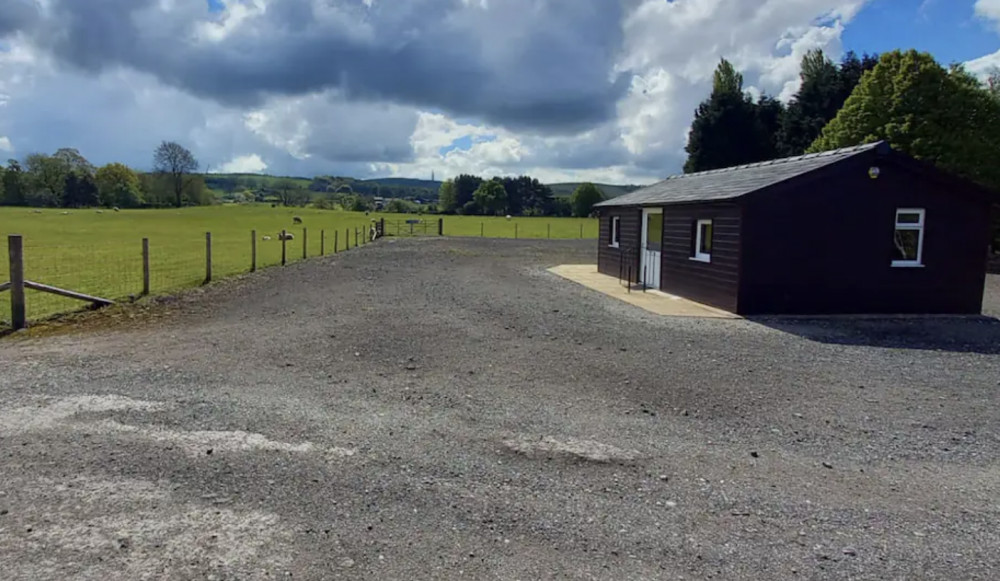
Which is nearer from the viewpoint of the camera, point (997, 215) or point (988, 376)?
point (988, 376)

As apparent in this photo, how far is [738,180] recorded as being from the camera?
47.0 feet

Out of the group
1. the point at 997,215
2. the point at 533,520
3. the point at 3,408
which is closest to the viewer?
the point at 533,520

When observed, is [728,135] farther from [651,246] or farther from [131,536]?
[131,536]

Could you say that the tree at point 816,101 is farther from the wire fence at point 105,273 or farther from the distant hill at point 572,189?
the distant hill at point 572,189

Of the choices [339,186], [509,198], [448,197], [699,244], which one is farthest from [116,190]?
[699,244]

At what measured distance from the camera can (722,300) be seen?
498 inches

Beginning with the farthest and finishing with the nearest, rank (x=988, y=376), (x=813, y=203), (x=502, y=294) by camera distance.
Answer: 1. (x=502, y=294)
2. (x=813, y=203)
3. (x=988, y=376)

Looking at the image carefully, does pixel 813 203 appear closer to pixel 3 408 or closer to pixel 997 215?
pixel 3 408

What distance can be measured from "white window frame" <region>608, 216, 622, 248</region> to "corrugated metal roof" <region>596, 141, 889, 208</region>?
64 cm

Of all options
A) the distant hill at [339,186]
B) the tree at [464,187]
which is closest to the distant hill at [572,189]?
the distant hill at [339,186]

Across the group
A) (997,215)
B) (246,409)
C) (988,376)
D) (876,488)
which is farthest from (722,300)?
(997,215)

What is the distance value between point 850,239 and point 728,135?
32500 mm

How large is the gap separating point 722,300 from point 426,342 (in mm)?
6932

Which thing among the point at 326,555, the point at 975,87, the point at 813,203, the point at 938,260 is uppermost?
the point at 975,87
